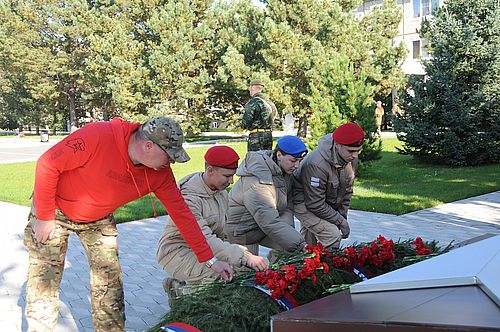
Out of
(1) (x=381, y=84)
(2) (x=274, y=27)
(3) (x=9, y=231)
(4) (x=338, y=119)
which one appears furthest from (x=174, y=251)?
(1) (x=381, y=84)

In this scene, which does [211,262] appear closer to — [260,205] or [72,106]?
[260,205]

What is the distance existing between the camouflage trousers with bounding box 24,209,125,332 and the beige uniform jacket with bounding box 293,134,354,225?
1813 mm

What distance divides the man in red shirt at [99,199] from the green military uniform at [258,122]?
615 cm

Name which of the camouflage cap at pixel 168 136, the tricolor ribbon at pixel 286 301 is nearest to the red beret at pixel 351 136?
the camouflage cap at pixel 168 136

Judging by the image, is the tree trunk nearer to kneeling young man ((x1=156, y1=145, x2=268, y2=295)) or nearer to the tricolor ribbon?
kneeling young man ((x1=156, y1=145, x2=268, y2=295))

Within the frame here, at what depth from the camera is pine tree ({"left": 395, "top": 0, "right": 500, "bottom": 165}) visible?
13961mm

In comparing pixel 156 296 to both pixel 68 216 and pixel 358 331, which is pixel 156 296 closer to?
pixel 68 216

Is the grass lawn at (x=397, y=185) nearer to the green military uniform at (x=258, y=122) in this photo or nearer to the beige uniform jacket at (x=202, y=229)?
the green military uniform at (x=258, y=122)

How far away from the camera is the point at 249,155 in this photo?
A: 13.9 ft

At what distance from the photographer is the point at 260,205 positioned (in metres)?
3.94

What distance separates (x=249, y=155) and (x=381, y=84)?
951 inches

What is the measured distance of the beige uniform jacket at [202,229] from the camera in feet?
11.5

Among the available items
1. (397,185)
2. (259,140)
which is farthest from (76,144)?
(397,185)

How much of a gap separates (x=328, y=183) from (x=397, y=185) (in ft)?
22.9
